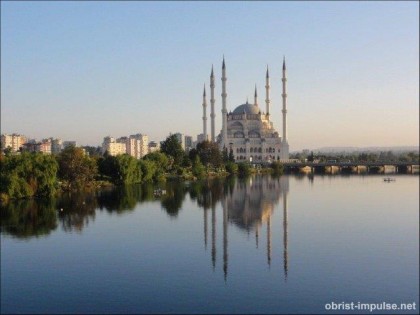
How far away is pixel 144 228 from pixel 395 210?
9.77 metres

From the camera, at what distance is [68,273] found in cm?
1077

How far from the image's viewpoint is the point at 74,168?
26641 millimetres

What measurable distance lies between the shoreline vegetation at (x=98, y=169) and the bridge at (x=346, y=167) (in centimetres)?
410

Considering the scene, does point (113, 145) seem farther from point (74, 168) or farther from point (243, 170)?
point (74, 168)

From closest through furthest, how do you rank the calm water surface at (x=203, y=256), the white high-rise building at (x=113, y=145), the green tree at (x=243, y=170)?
the calm water surface at (x=203, y=256), the green tree at (x=243, y=170), the white high-rise building at (x=113, y=145)

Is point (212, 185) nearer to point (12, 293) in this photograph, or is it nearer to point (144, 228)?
point (144, 228)

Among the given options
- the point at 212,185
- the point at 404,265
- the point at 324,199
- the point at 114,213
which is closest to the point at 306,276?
the point at 404,265

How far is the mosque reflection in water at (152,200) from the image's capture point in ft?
50.8

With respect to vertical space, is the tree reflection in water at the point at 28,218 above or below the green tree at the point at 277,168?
below

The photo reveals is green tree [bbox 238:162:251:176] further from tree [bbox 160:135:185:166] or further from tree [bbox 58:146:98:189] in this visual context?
tree [bbox 58:146:98:189]

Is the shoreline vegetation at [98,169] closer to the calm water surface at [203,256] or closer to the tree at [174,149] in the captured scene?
the tree at [174,149]

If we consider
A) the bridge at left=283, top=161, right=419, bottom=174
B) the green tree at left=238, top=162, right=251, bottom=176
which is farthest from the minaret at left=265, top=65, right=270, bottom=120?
the green tree at left=238, top=162, right=251, bottom=176

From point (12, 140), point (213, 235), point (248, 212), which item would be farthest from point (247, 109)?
point (213, 235)

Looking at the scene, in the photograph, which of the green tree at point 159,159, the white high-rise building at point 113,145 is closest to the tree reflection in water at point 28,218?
the green tree at point 159,159
